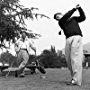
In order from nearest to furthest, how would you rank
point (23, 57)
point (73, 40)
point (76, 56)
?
point (76, 56) < point (73, 40) < point (23, 57)

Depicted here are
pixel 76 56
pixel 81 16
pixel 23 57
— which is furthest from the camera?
pixel 23 57

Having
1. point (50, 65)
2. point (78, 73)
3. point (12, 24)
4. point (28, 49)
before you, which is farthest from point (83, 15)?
point (50, 65)

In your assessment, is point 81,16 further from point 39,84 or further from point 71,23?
point 39,84

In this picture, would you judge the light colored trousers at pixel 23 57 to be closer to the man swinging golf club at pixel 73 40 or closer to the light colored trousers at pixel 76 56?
the man swinging golf club at pixel 73 40

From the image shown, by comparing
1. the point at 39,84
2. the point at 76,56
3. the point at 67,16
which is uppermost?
the point at 67,16

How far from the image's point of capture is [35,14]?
16.9 m

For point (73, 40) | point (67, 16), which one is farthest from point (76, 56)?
point (67, 16)

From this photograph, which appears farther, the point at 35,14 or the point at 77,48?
the point at 35,14

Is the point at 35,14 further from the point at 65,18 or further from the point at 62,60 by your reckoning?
the point at 62,60

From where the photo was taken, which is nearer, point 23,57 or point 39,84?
point 39,84

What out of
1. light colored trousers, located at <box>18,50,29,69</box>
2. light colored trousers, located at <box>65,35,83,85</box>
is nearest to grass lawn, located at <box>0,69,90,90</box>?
light colored trousers, located at <box>65,35,83,85</box>

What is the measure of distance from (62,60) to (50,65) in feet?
20.4

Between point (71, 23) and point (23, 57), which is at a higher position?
point (71, 23)

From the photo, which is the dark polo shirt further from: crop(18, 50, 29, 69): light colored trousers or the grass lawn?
crop(18, 50, 29, 69): light colored trousers
